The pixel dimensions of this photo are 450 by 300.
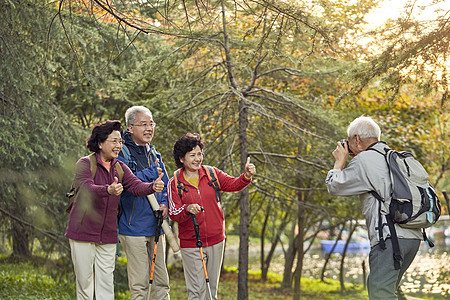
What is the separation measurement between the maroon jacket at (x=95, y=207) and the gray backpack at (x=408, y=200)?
1915 millimetres

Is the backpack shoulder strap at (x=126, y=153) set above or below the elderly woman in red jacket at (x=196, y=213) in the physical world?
above

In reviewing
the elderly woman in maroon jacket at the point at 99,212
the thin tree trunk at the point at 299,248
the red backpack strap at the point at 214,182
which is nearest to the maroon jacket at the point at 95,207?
the elderly woman in maroon jacket at the point at 99,212

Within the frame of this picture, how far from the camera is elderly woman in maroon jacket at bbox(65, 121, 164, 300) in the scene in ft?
14.3

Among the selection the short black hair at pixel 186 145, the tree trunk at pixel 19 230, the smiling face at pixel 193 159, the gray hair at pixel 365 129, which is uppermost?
the gray hair at pixel 365 129

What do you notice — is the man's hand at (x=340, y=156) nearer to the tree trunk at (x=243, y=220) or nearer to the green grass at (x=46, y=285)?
the tree trunk at (x=243, y=220)

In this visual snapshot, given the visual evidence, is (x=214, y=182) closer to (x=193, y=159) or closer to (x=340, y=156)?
(x=193, y=159)

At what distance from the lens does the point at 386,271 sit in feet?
12.2

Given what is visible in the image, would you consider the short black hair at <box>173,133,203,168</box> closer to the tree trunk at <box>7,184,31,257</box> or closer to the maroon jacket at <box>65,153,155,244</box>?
the maroon jacket at <box>65,153,155,244</box>

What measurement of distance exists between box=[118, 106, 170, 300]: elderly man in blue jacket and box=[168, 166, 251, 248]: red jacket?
0.18 metres

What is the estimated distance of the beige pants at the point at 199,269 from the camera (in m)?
4.66

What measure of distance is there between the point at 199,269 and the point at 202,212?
499 millimetres

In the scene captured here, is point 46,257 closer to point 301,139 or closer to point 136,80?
point 136,80

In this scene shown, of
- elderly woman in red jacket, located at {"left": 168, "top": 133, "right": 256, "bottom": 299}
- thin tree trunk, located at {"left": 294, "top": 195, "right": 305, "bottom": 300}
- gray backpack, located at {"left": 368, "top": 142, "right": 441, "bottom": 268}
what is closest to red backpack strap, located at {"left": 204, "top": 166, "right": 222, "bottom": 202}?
elderly woman in red jacket, located at {"left": 168, "top": 133, "right": 256, "bottom": 299}

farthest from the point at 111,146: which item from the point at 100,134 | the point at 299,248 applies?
the point at 299,248
